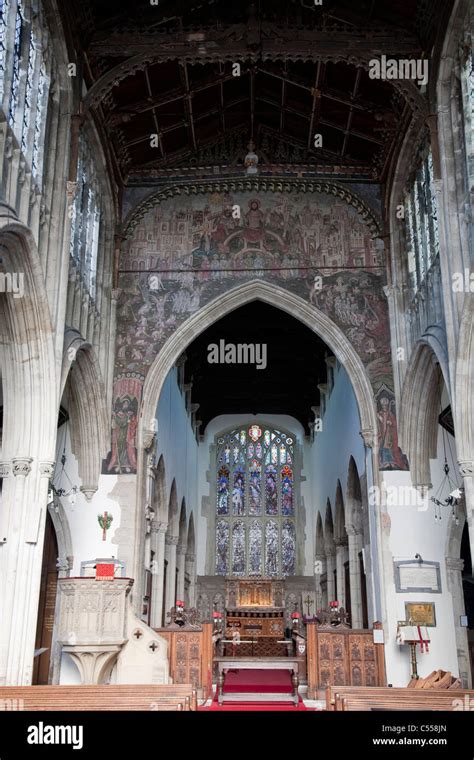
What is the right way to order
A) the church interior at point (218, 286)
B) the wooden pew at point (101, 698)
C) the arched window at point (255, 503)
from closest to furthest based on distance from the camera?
the wooden pew at point (101, 698), the church interior at point (218, 286), the arched window at point (255, 503)

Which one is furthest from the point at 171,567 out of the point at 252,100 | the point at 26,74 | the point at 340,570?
the point at 26,74

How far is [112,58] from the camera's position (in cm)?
1402

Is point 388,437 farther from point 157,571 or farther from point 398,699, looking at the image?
point 398,699

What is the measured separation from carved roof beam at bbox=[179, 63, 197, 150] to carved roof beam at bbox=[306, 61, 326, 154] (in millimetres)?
2486

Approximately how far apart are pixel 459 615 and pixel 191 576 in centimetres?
1322

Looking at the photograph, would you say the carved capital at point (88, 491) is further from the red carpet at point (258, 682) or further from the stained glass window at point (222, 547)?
the stained glass window at point (222, 547)

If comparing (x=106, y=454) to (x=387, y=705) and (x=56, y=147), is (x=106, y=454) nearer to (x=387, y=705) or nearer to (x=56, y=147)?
(x=56, y=147)

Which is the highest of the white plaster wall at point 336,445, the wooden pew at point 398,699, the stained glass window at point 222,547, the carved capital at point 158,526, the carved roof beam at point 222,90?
the carved roof beam at point 222,90

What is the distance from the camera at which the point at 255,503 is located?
28.5 m

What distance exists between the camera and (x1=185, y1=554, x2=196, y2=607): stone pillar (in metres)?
25.7

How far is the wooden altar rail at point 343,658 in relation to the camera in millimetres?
14031

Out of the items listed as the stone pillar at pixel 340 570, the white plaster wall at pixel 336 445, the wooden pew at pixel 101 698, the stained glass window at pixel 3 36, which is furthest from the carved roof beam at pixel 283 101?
the wooden pew at pixel 101 698

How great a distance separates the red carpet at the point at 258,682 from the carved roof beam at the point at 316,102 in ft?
36.6
